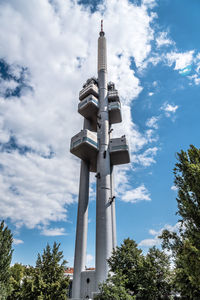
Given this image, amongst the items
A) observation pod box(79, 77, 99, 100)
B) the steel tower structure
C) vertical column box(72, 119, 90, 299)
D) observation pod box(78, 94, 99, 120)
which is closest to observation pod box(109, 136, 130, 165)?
the steel tower structure

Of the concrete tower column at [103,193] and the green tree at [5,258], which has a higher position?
the concrete tower column at [103,193]

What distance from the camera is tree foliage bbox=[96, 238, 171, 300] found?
752 inches

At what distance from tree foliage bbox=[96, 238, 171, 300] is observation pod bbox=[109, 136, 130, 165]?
22.9 m

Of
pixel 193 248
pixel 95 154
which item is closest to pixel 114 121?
pixel 95 154

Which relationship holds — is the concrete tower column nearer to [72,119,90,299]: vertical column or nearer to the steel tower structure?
the steel tower structure

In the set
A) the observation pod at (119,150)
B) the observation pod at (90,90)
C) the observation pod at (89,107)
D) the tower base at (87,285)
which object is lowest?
the tower base at (87,285)

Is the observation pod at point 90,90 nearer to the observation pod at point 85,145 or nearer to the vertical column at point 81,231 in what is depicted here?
the observation pod at point 85,145

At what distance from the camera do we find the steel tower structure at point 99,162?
34500mm

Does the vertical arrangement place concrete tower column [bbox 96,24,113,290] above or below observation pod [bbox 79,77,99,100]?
below

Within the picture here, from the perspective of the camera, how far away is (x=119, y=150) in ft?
143

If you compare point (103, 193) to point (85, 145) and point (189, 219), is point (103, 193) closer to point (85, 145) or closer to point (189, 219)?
point (85, 145)

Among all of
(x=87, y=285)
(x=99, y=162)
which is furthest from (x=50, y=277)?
(x=99, y=162)

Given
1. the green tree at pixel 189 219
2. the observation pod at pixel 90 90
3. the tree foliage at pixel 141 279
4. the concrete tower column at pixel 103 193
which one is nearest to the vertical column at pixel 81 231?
the concrete tower column at pixel 103 193

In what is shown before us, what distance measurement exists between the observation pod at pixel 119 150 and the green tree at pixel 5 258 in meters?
25.3
